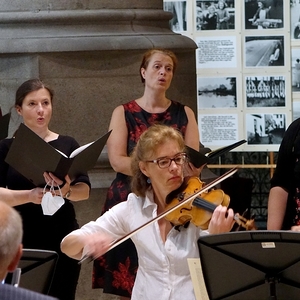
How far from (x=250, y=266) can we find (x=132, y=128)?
190 cm

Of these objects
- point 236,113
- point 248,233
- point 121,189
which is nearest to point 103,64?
point 121,189

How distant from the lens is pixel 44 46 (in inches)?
241

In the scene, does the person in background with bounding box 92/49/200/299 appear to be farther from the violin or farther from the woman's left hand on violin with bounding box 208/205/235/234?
the woman's left hand on violin with bounding box 208/205/235/234

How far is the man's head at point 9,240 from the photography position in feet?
8.21

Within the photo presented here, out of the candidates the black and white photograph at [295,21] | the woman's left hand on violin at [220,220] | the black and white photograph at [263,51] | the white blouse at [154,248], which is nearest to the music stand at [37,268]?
the white blouse at [154,248]

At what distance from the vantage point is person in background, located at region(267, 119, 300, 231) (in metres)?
4.46

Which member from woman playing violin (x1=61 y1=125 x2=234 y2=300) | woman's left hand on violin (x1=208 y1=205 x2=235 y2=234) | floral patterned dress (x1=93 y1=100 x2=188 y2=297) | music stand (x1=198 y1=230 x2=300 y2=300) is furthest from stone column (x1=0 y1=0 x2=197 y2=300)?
music stand (x1=198 y1=230 x2=300 y2=300)

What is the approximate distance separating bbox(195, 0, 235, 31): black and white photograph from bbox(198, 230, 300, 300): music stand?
13.8 feet

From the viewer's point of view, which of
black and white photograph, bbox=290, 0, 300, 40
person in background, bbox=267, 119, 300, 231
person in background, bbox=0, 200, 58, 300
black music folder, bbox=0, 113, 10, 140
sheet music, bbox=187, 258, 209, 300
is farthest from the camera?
black and white photograph, bbox=290, 0, 300, 40

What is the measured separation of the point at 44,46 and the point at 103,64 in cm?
39

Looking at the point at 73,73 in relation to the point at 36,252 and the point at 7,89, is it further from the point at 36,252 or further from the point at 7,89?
the point at 36,252

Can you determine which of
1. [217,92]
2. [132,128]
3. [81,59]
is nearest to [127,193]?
[132,128]

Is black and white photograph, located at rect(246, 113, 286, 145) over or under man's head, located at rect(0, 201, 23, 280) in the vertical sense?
under

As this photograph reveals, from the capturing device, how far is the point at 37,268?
3.40 metres
